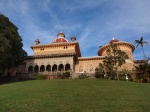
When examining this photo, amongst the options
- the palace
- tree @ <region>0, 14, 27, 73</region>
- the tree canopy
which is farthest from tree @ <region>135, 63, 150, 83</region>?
tree @ <region>0, 14, 27, 73</region>

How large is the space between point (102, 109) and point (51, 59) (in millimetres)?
30248

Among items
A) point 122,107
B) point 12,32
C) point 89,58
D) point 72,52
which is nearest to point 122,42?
point 89,58

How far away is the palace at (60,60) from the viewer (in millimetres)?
38219

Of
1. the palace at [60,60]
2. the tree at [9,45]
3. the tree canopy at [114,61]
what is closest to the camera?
the tree at [9,45]

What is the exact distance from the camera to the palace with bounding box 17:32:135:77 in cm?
3822

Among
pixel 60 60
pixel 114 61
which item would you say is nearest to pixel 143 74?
pixel 114 61

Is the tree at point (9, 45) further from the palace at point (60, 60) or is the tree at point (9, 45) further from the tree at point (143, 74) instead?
the tree at point (143, 74)

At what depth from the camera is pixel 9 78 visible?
34156 mm

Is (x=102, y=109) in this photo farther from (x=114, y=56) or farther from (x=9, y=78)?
(x=9, y=78)

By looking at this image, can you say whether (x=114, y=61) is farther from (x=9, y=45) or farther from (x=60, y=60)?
(x=9, y=45)

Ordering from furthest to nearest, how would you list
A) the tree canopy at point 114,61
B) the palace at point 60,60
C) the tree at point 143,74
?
the palace at point 60,60, the tree canopy at point 114,61, the tree at point 143,74

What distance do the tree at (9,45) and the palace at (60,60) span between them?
6.67 meters

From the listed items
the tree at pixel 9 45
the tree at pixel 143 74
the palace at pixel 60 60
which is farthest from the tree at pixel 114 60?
the tree at pixel 9 45

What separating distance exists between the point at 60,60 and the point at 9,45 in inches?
484
